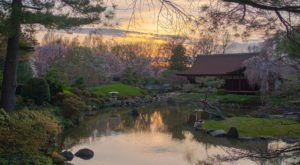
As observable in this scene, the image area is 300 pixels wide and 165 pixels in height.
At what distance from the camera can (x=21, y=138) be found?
23.9 feet

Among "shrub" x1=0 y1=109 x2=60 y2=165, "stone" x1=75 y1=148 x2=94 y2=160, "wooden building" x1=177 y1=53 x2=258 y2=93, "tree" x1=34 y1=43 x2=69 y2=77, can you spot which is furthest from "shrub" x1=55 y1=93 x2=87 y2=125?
"tree" x1=34 y1=43 x2=69 y2=77

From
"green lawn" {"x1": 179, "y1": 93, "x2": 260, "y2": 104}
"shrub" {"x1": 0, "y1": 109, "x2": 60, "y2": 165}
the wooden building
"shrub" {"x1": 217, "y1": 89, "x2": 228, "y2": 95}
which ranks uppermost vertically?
the wooden building

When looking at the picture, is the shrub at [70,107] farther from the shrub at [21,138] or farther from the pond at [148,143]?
the shrub at [21,138]

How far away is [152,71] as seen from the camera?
148ft

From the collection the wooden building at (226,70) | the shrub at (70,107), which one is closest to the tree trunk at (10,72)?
the shrub at (70,107)

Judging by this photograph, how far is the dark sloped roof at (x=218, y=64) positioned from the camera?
3138 cm

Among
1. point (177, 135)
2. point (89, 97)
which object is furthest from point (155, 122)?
point (89, 97)

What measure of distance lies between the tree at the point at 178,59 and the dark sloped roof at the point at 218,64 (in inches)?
149

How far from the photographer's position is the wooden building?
29.3 metres

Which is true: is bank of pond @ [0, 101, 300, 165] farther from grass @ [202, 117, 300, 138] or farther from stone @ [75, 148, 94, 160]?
stone @ [75, 148, 94, 160]

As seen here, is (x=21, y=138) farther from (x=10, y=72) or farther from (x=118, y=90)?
(x=118, y=90)

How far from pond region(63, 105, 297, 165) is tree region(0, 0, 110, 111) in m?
2.61

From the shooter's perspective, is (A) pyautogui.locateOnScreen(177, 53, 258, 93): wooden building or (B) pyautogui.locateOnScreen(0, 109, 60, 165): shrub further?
(A) pyautogui.locateOnScreen(177, 53, 258, 93): wooden building

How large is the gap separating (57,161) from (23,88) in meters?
7.77
